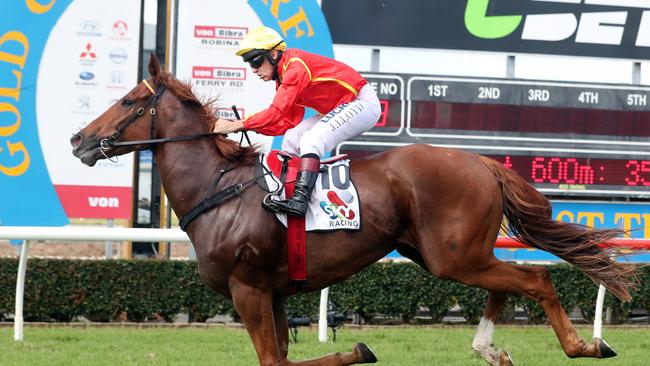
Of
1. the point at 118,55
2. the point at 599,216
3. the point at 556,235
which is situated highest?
the point at 118,55

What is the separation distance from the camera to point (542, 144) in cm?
922

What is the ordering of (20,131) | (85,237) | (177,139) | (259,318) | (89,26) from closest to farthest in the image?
1. (259,318)
2. (177,139)
3. (85,237)
4. (20,131)
5. (89,26)

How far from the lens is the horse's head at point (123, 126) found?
4551 mm

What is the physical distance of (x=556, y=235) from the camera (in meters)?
4.74

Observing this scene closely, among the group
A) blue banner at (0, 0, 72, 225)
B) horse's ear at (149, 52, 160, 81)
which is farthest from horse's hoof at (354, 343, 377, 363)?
blue banner at (0, 0, 72, 225)

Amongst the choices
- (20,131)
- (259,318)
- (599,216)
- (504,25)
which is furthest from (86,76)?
(259,318)

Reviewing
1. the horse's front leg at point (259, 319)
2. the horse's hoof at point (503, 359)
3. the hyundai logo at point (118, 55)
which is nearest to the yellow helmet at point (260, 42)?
the horse's front leg at point (259, 319)

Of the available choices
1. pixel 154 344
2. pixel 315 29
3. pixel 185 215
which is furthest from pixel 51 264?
pixel 185 215

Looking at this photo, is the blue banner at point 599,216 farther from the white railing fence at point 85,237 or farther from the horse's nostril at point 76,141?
the horse's nostril at point 76,141

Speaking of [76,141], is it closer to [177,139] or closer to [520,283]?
[177,139]

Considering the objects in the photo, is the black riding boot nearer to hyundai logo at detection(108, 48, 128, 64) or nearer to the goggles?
the goggles

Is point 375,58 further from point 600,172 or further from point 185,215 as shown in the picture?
point 185,215

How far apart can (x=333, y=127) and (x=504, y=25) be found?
18.5 ft

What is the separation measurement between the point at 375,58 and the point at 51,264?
11.9ft
